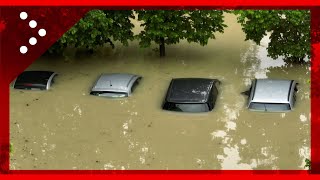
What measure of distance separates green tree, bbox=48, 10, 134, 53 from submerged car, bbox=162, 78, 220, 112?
3966mm

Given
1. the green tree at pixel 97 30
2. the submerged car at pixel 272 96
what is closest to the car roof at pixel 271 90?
the submerged car at pixel 272 96

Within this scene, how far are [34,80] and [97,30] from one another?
3248 millimetres

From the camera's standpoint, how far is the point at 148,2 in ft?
57.9

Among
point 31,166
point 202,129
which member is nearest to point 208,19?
point 202,129

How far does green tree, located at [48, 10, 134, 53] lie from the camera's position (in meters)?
24.8

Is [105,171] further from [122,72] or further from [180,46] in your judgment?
[180,46]

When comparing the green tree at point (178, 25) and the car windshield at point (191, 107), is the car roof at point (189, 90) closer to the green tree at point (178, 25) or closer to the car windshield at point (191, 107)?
the car windshield at point (191, 107)

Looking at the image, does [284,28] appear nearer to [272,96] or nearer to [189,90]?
[272,96]

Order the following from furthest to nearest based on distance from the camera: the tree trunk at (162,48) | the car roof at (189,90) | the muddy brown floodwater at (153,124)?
the tree trunk at (162,48), the car roof at (189,90), the muddy brown floodwater at (153,124)

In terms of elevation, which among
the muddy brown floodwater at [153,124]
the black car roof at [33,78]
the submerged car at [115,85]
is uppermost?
the black car roof at [33,78]

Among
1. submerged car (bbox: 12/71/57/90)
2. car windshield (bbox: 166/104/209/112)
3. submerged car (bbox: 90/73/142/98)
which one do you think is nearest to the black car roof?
submerged car (bbox: 12/71/57/90)

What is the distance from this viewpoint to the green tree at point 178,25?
26.3 m

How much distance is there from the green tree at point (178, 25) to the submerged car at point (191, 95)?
131 inches

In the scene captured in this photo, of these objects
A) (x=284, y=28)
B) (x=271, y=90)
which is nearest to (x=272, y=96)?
(x=271, y=90)
